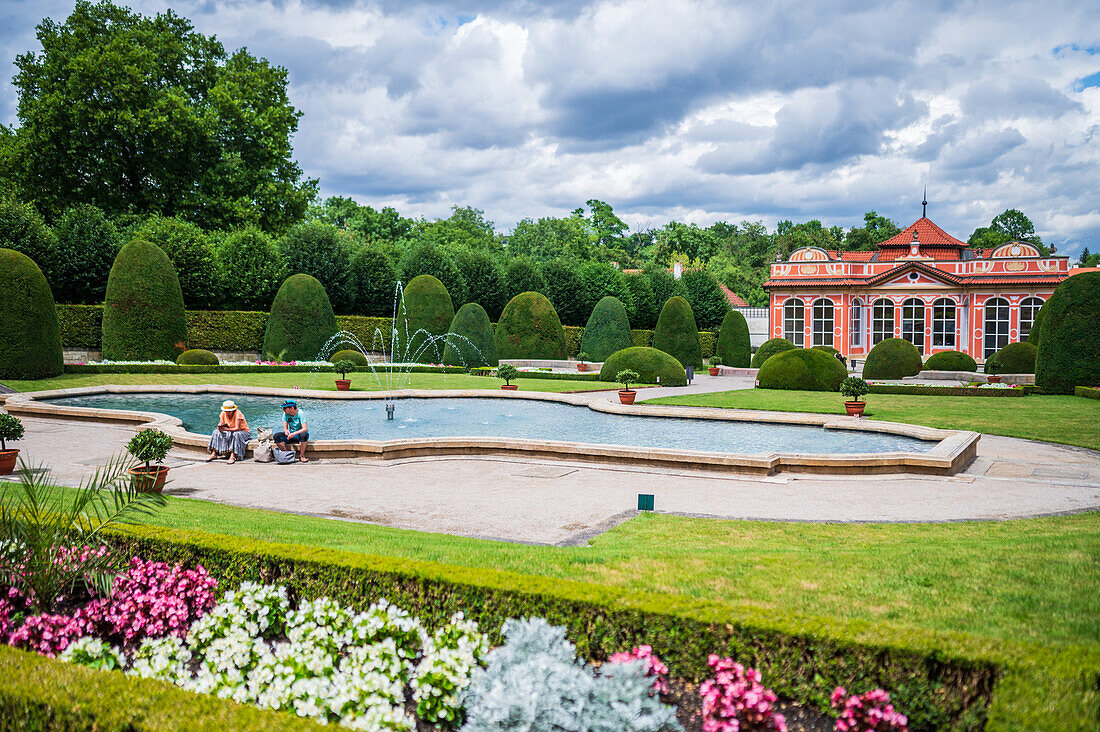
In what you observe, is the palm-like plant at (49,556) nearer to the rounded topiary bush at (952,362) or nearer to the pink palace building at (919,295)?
the rounded topiary bush at (952,362)

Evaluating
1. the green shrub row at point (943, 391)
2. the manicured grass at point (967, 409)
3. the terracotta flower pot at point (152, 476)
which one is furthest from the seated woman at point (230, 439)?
the green shrub row at point (943, 391)

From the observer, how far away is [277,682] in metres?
3.49

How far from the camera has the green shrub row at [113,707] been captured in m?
2.66

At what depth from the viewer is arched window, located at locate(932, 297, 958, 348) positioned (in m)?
40.1

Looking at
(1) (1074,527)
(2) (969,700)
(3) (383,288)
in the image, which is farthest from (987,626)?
(3) (383,288)

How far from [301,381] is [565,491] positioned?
16.9m

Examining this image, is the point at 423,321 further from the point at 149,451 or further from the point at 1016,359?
the point at 1016,359

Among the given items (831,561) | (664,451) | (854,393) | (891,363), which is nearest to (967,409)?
(854,393)

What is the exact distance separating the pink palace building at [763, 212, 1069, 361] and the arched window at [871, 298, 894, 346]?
5cm

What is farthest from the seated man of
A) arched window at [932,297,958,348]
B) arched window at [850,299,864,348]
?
arched window at [932,297,958,348]

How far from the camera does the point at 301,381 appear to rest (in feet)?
76.2

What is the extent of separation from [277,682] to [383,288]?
33.7m

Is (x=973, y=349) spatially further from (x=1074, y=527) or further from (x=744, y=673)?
(x=744, y=673)

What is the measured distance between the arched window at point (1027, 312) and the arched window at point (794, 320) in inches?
438
